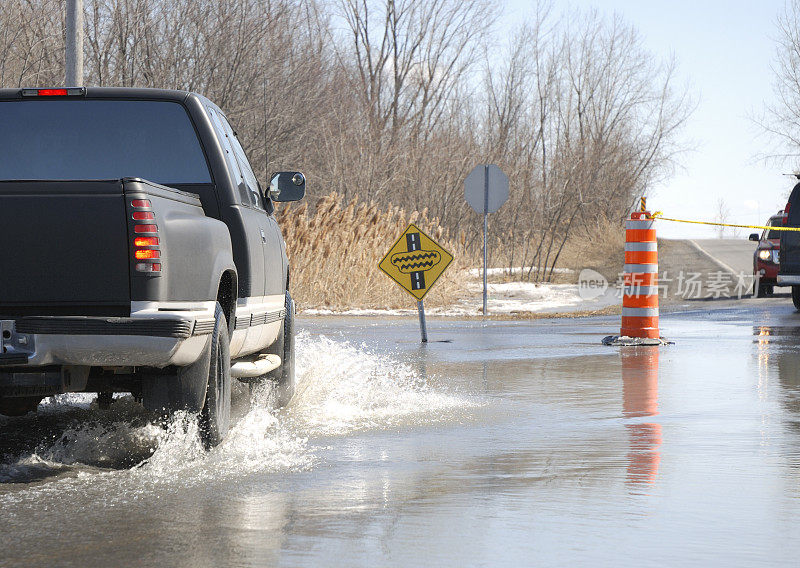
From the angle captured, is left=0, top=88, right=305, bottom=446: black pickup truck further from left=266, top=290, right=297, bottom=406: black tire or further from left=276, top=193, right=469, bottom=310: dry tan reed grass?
left=276, top=193, right=469, bottom=310: dry tan reed grass

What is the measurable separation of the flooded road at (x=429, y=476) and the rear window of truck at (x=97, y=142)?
1556 millimetres

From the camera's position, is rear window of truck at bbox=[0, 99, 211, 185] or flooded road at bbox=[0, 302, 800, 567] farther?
rear window of truck at bbox=[0, 99, 211, 185]

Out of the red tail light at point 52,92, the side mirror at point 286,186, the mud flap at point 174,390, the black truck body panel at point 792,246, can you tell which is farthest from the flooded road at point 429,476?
the black truck body panel at point 792,246

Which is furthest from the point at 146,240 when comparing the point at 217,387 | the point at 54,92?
the point at 54,92

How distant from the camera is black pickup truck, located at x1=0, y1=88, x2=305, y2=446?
21.3ft

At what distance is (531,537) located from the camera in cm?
552

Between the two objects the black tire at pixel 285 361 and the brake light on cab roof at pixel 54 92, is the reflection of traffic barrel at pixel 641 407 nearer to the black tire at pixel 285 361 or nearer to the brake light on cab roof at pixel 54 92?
the black tire at pixel 285 361

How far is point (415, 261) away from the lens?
56.5ft

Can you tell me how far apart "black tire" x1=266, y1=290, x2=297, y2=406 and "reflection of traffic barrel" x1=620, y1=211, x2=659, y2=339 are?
261 inches

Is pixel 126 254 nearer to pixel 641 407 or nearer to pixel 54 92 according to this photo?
pixel 54 92

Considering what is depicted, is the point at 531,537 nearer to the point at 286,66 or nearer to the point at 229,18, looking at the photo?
the point at 229,18

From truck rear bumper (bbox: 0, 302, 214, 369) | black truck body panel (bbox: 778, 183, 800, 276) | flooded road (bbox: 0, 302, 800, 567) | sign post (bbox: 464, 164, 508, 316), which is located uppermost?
sign post (bbox: 464, 164, 508, 316)

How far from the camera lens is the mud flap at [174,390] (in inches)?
279

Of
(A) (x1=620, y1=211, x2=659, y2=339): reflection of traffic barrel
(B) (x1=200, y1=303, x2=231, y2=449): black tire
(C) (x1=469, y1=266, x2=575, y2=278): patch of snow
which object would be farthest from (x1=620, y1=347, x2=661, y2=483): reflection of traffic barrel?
(C) (x1=469, y1=266, x2=575, y2=278): patch of snow
